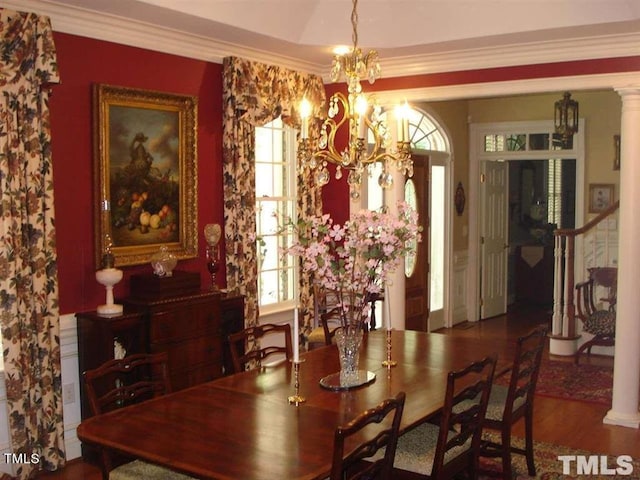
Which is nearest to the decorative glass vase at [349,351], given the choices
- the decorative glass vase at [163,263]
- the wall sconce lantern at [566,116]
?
the decorative glass vase at [163,263]

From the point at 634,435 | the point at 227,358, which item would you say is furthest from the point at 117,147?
the point at 634,435

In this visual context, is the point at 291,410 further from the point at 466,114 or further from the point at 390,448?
the point at 466,114

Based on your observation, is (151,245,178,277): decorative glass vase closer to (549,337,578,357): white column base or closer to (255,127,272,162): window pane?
(255,127,272,162): window pane

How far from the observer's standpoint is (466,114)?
8992 millimetres

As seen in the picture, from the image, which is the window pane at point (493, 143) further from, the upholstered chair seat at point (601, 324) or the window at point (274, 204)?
the window at point (274, 204)

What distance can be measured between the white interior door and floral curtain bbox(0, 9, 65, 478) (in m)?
6.05

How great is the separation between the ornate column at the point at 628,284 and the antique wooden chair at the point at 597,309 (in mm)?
1734

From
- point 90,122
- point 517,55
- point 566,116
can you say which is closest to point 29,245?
point 90,122

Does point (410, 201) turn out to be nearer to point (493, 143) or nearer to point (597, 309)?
point (493, 143)

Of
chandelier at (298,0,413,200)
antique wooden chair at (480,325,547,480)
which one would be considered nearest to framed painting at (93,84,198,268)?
chandelier at (298,0,413,200)

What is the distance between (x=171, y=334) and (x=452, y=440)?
2187mm

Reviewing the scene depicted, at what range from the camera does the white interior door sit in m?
9.26

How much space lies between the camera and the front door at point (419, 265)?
7.97 m

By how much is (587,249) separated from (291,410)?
564cm
